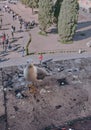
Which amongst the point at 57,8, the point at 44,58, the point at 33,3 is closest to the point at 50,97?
the point at 44,58

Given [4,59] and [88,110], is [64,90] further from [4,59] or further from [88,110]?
[4,59]

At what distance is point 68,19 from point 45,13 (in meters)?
4.46

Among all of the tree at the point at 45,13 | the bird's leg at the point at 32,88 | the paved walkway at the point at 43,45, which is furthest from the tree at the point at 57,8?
the bird's leg at the point at 32,88

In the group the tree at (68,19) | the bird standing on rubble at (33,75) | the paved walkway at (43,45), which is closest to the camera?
the bird standing on rubble at (33,75)

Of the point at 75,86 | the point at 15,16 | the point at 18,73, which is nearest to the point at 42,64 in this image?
the point at 18,73

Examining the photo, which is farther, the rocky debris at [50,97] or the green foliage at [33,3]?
the green foliage at [33,3]

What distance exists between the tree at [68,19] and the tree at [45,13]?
2659 mm

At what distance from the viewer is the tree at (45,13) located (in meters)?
48.0

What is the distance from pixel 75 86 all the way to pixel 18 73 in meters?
6.92

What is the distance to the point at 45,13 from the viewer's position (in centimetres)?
4853

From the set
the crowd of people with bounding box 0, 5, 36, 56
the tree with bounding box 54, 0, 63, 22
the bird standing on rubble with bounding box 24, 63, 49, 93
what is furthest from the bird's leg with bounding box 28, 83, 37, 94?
the tree with bounding box 54, 0, 63, 22

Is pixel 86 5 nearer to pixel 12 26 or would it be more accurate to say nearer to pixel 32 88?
pixel 12 26

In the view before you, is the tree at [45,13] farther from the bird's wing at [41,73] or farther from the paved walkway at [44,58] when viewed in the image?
A: the bird's wing at [41,73]

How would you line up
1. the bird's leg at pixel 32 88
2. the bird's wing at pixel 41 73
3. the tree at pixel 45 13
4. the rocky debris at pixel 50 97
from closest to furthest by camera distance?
the rocky debris at pixel 50 97
the bird's leg at pixel 32 88
the bird's wing at pixel 41 73
the tree at pixel 45 13
